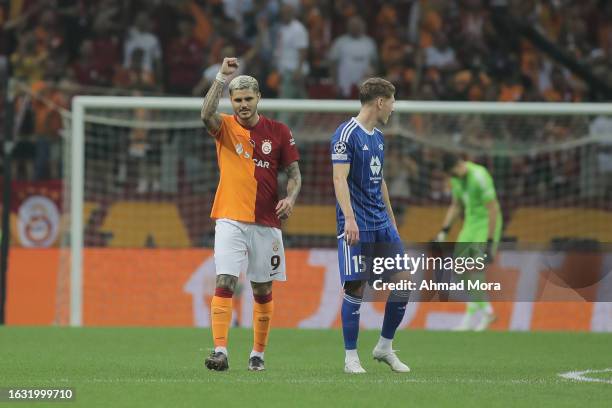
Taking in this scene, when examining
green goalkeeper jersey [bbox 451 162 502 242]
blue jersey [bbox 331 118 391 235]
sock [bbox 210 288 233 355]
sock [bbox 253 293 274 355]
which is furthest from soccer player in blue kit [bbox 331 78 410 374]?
green goalkeeper jersey [bbox 451 162 502 242]

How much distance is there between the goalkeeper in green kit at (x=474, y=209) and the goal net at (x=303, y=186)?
45.9 inches

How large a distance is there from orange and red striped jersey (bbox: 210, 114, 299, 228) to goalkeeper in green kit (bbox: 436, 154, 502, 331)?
6.13 metres

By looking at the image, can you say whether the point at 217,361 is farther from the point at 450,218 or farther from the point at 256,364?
the point at 450,218

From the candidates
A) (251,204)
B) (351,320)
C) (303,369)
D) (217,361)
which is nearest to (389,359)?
(351,320)

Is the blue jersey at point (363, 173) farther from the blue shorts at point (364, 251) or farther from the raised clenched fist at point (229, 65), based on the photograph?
the raised clenched fist at point (229, 65)

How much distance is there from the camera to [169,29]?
2117 cm

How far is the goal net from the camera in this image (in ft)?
54.2

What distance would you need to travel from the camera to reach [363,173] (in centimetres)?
941

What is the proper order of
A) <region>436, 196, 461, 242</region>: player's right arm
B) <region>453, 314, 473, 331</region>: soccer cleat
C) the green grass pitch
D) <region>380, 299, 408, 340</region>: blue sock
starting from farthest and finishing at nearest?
<region>453, 314, 473, 331</region>: soccer cleat < <region>436, 196, 461, 242</region>: player's right arm < <region>380, 299, 408, 340</region>: blue sock < the green grass pitch

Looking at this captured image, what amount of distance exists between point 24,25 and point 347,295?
1325 centimetres

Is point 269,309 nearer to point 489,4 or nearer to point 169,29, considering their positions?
point 169,29

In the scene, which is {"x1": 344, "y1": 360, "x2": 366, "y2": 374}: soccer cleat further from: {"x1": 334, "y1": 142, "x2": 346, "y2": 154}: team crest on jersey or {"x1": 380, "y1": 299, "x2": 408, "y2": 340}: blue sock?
{"x1": 334, "y1": 142, "x2": 346, "y2": 154}: team crest on jersey

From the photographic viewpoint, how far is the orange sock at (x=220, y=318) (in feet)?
30.4

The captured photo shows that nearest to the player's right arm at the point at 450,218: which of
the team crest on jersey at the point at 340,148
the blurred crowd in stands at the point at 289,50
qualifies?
the blurred crowd in stands at the point at 289,50
